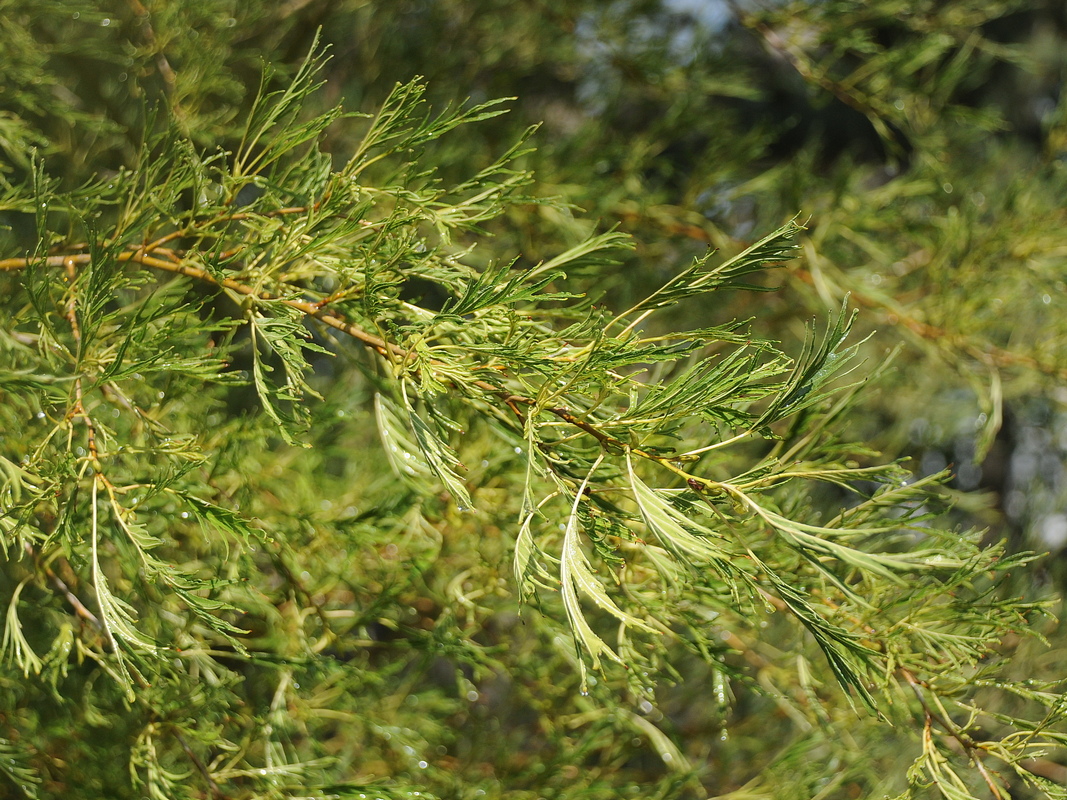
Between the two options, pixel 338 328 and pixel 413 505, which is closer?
pixel 338 328

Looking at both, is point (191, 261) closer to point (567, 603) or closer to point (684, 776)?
point (567, 603)

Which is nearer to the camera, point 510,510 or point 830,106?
point 510,510

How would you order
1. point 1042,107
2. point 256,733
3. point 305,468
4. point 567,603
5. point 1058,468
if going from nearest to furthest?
point 567,603
point 256,733
point 305,468
point 1058,468
point 1042,107

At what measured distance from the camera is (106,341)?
49cm

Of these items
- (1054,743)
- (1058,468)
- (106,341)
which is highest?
(106,341)

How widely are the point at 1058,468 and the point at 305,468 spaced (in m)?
1.59

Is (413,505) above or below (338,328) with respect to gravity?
below

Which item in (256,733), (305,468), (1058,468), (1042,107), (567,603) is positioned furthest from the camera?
(1042,107)

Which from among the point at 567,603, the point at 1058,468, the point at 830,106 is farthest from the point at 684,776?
the point at 830,106

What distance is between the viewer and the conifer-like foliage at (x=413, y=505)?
1.34 feet

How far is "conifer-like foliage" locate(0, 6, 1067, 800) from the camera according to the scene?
0.41 m

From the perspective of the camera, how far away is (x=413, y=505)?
677 mm

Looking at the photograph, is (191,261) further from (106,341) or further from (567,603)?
(567,603)

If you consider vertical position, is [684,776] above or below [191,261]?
below
